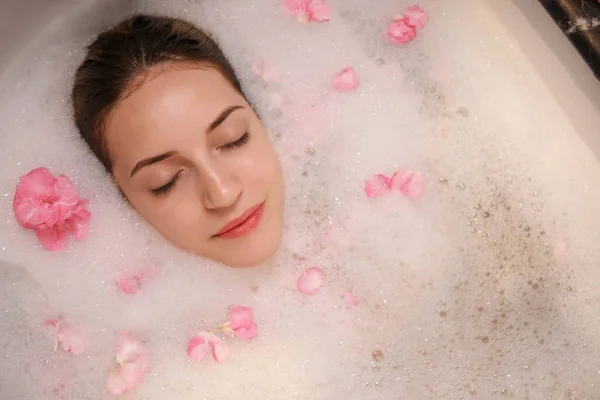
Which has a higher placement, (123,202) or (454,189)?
(454,189)

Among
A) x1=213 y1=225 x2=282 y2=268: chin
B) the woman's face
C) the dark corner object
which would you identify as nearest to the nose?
the woman's face

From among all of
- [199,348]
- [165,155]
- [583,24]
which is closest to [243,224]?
[165,155]

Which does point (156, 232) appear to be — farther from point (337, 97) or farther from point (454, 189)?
point (454, 189)

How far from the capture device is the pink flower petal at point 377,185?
128 cm

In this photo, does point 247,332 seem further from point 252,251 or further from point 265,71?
point 265,71

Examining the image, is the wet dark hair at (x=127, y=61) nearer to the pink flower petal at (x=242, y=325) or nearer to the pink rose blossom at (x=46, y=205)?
the pink rose blossom at (x=46, y=205)

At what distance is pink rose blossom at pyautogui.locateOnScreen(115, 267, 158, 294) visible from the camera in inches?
49.1

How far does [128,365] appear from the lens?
1.23 m

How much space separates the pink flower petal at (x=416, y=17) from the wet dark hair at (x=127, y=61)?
380 mm

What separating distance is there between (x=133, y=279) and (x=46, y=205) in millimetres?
210

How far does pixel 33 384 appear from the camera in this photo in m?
1.22

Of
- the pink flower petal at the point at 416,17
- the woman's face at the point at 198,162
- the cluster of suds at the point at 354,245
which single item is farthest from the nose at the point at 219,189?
the pink flower petal at the point at 416,17

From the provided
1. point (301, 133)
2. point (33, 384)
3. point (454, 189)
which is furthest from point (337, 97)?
point (33, 384)

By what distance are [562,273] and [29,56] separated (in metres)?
1.12
